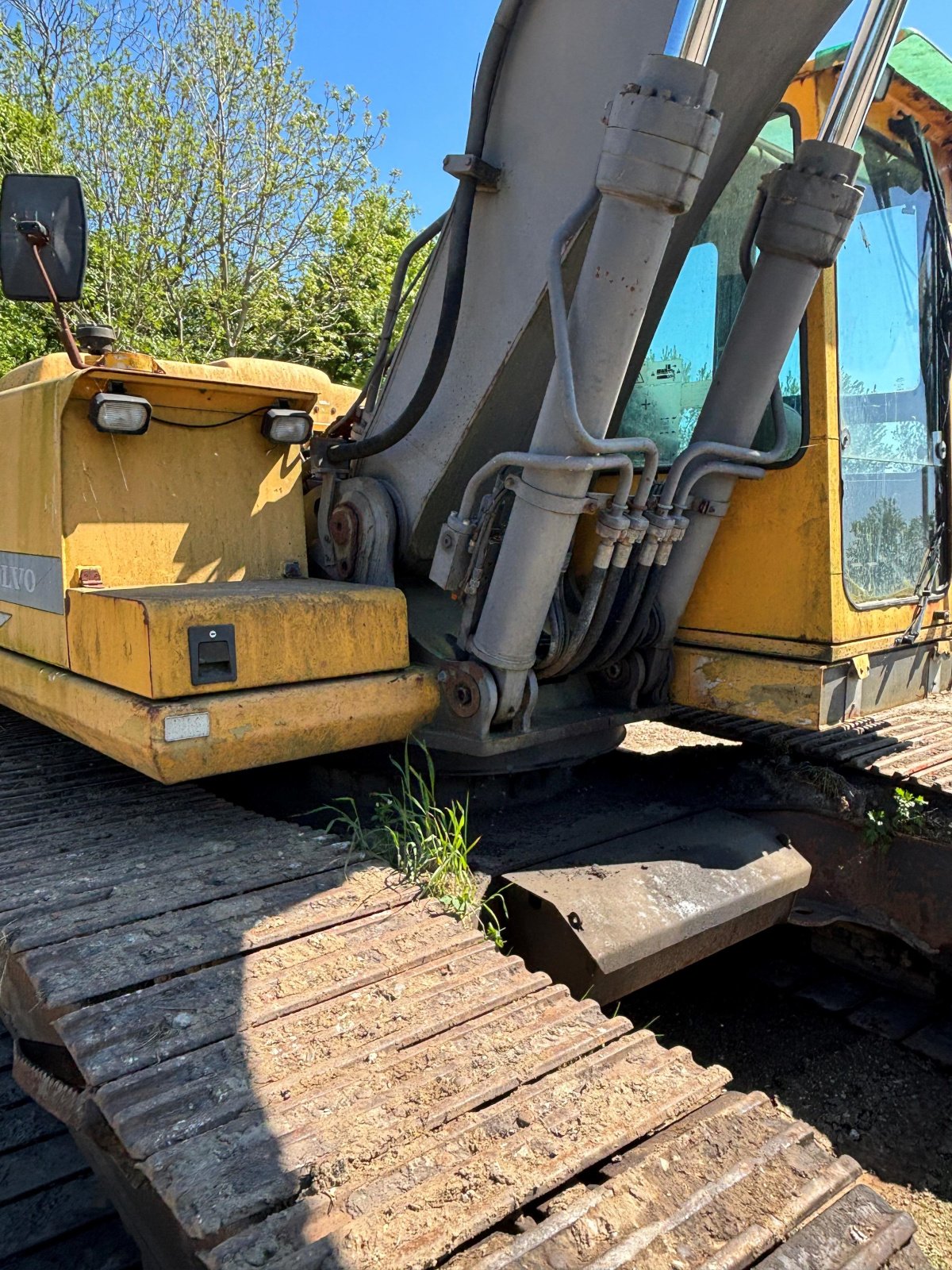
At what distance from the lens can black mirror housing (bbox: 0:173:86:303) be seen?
262 centimetres

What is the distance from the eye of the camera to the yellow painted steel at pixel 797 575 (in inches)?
104

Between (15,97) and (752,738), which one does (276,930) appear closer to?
(752,738)

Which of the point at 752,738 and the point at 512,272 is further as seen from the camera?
the point at 752,738

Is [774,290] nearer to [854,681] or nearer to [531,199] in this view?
[531,199]

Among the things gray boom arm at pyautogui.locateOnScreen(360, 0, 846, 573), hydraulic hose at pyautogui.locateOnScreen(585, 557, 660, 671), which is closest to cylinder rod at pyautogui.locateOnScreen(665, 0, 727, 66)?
gray boom arm at pyautogui.locateOnScreen(360, 0, 846, 573)

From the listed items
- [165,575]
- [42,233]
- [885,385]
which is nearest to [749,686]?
[885,385]

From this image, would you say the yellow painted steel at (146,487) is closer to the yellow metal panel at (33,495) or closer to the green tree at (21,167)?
the yellow metal panel at (33,495)

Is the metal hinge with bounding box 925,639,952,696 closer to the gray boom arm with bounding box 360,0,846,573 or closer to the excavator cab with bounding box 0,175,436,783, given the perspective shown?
the gray boom arm with bounding box 360,0,846,573

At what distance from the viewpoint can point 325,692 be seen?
2.64 metres

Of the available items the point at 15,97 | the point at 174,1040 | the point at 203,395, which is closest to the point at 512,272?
the point at 203,395

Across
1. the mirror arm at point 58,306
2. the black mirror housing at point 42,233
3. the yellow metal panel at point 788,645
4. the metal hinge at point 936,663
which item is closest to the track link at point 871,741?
the metal hinge at point 936,663

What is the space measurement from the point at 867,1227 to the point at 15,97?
48.7 ft

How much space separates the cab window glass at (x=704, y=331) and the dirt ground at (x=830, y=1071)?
1.90 meters

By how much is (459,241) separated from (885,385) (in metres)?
1.30
